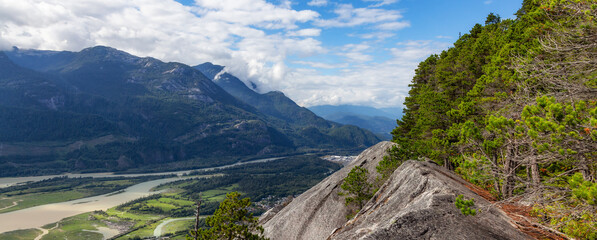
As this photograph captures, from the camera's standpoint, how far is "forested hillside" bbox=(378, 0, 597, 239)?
35.3 ft

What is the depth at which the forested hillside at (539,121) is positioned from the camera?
1075 centimetres

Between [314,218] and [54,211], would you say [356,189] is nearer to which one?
[314,218]

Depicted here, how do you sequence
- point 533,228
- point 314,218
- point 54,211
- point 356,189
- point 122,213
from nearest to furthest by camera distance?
point 533,228, point 356,189, point 314,218, point 122,213, point 54,211

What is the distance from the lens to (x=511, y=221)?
606 inches

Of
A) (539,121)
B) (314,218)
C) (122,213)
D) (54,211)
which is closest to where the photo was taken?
(539,121)

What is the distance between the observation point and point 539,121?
36.2 ft

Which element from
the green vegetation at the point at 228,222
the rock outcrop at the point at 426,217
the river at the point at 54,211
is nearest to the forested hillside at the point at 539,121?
the rock outcrop at the point at 426,217

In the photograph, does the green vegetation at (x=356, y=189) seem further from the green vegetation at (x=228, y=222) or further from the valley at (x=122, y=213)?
the valley at (x=122, y=213)

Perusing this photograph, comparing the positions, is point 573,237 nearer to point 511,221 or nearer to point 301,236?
point 511,221

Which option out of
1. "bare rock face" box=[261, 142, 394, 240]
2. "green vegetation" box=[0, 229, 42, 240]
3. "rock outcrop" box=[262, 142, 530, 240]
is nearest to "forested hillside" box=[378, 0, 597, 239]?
"rock outcrop" box=[262, 142, 530, 240]

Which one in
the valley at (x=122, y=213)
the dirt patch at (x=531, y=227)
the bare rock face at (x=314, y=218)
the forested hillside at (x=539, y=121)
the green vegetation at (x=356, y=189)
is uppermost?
the forested hillside at (x=539, y=121)

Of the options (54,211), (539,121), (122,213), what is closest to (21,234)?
(122,213)

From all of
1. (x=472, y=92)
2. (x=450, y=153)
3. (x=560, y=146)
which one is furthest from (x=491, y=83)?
(x=560, y=146)

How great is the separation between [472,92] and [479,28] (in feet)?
98.9
